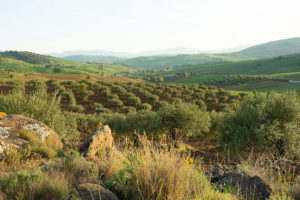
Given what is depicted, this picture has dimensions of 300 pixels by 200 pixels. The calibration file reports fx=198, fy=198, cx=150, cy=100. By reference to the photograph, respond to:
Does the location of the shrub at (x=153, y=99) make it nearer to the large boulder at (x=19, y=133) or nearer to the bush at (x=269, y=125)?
the bush at (x=269, y=125)

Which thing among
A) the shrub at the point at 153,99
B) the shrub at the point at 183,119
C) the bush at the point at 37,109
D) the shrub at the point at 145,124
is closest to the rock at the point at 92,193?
the bush at the point at 37,109

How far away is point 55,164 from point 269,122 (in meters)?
10.7

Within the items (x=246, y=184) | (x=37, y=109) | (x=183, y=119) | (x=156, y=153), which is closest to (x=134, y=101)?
(x=183, y=119)

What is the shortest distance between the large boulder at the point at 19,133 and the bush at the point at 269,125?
9.40 m

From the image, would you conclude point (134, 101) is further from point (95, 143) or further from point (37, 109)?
point (95, 143)

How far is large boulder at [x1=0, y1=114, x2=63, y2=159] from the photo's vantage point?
628 centimetres

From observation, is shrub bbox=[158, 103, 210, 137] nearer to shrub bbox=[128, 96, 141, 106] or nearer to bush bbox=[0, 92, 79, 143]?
bush bbox=[0, 92, 79, 143]

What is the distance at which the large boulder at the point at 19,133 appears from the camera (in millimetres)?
6275

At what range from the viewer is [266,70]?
143m

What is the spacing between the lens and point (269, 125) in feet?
35.7

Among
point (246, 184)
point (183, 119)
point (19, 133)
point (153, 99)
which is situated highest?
point (19, 133)

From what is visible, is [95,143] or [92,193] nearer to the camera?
[92,193]

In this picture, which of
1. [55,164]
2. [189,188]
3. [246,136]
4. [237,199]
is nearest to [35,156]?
[55,164]

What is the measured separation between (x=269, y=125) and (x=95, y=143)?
9.36 metres
